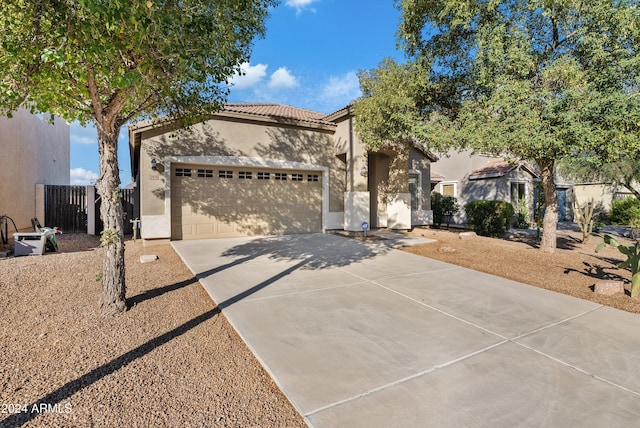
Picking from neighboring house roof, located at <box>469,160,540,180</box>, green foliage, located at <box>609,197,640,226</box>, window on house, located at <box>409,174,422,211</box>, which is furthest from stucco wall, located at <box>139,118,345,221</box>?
green foliage, located at <box>609,197,640,226</box>

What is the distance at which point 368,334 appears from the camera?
3.86 meters

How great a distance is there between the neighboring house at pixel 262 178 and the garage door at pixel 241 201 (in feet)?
0.11

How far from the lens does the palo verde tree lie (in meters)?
6.43

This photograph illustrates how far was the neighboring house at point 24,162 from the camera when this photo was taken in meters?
11.5

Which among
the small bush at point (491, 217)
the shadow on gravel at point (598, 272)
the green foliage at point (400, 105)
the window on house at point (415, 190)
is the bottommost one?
the shadow on gravel at point (598, 272)

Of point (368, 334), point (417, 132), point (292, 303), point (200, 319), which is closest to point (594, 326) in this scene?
point (368, 334)

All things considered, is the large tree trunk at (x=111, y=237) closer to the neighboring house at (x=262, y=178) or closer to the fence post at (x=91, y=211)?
the neighboring house at (x=262, y=178)

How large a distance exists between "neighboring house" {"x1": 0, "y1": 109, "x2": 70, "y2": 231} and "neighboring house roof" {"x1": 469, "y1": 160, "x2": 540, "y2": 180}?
19.9 meters

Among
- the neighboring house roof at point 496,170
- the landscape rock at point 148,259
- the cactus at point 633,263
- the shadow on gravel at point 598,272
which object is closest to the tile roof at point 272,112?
the landscape rock at point 148,259

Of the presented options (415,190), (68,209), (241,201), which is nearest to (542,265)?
(415,190)

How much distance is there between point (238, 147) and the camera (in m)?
11.3

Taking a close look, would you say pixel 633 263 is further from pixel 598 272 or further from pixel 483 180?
pixel 483 180

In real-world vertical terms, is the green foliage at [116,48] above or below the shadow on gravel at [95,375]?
above

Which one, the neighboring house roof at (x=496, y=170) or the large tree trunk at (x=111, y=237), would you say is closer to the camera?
the large tree trunk at (x=111, y=237)
